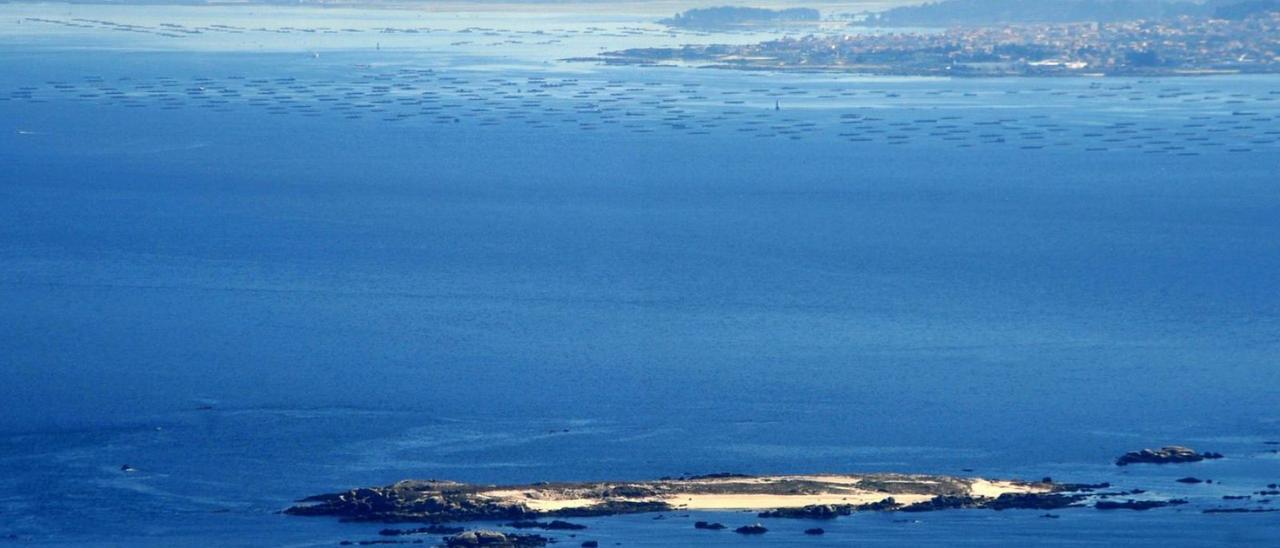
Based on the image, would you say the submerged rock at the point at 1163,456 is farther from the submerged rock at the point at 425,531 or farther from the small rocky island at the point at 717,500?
the submerged rock at the point at 425,531

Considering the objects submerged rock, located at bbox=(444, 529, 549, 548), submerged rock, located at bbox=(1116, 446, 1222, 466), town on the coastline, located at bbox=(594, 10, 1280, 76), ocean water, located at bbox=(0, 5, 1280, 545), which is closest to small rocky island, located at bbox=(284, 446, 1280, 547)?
submerged rock, located at bbox=(444, 529, 549, 548)

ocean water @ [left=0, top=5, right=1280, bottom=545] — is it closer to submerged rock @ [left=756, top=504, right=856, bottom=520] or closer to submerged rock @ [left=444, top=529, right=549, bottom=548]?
submerged rock @ [left=756, top=504, right=856, bottom=520]

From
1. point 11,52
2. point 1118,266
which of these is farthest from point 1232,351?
point 11,52

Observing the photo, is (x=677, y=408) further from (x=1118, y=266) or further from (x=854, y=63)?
(x=854, y=63)

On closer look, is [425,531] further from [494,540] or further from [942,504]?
[942,504]

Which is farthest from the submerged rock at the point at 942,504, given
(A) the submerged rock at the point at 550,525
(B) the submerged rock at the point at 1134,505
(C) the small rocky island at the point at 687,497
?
(A) the submerged rock at the point at 550,525

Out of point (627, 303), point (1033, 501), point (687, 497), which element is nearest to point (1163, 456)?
point (1033, 501)
